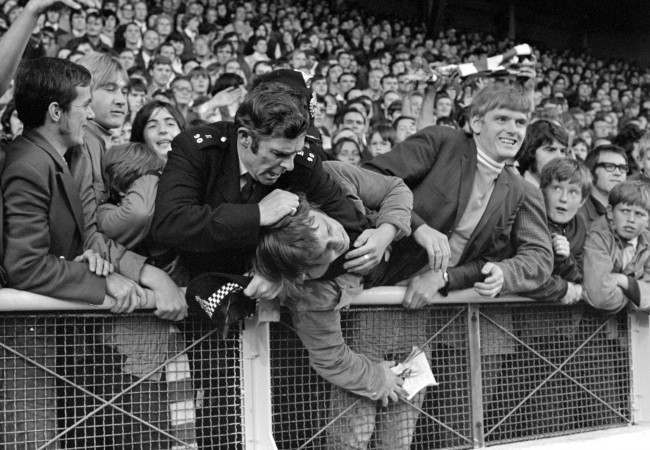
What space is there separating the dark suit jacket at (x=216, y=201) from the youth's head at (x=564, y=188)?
4.42 ft

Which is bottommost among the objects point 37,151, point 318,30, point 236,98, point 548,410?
point 548,410

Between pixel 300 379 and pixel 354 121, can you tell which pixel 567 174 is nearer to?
pixel 300 379

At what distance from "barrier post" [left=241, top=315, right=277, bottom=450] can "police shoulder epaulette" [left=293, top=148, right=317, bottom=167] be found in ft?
1.86

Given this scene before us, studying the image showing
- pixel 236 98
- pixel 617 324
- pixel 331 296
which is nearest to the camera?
pixel 331 296

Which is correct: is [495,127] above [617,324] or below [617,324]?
above

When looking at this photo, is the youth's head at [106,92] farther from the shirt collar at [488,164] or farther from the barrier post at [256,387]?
the shirt collar at [488,164]

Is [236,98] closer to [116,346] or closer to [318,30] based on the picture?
[116,346]

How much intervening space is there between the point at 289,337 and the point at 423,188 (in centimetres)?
88

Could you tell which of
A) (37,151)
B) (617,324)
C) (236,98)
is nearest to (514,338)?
(617,324)

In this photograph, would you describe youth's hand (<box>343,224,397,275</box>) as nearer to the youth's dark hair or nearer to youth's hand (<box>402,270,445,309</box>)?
youth's hand (<box>402,270,445,309</box>)

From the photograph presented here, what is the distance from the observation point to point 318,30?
1434cm

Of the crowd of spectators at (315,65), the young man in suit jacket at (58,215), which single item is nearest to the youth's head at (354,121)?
the crowd of spectators at (315,65)

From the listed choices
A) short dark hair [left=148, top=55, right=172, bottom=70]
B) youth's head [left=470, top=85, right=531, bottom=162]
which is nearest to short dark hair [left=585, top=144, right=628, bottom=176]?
youth's head [left=470, top=85, right=531, bottom=162]

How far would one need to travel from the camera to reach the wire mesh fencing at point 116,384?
2.68m
